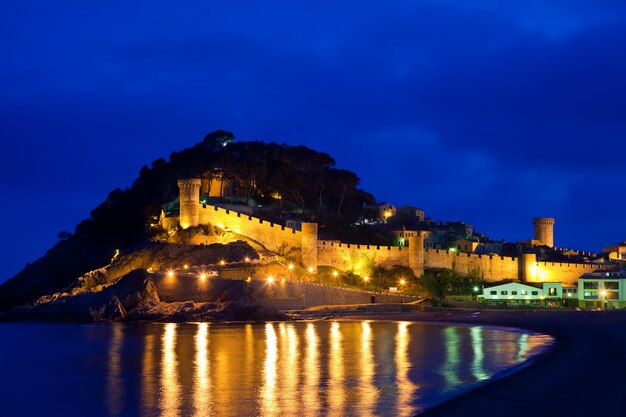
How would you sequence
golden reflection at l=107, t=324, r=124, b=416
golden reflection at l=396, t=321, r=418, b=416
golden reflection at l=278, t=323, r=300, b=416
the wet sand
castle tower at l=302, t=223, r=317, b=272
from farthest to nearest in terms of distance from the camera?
castle tower at l=302, t=223, r=317, b=272
golden reflection at l=107, t=324, r=124, b=416
golden reflection at l=278, t=323, r=300, b=416
golden reflection at l=396, t=321, r=418, b=416
the wet sand

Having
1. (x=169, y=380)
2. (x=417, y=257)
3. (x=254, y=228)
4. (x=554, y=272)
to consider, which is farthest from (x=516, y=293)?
(x=169, y=380)

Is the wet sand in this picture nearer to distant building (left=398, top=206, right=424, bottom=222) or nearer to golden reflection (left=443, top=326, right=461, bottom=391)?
golden reflection (left=443, top=326, right=461, bottom=391)

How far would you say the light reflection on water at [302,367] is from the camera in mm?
15469

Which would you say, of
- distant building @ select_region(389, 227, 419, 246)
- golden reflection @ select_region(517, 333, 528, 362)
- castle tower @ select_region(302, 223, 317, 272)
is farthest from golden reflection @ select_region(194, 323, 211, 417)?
distant building @ select_region(389, 227, 419, 246)

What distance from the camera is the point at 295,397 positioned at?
16.2 meters

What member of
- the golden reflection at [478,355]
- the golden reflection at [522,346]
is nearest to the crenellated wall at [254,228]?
the golden reflection at [478,355]

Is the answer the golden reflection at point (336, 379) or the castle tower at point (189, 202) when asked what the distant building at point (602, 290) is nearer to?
the golden reflection at point (336, 379)

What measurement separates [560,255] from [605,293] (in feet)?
41.0

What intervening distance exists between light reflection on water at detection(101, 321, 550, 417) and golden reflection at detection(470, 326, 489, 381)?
0.09 feet

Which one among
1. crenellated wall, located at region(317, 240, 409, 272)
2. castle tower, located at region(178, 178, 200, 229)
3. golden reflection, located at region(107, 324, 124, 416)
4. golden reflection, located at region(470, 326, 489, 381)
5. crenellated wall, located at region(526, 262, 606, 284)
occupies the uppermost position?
castle tower, located at region(178, 178, 200, 229)

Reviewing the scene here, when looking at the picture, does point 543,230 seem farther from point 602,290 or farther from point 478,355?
point 478,355

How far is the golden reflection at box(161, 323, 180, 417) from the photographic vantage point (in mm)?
15299

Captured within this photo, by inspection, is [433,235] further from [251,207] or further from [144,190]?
[144,190]

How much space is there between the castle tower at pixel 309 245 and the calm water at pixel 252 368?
949 centimetres
